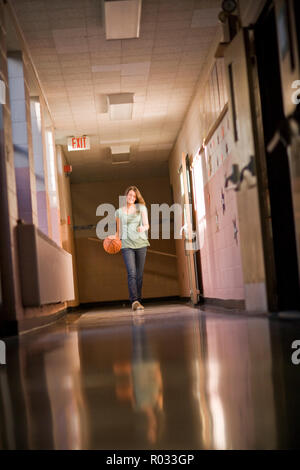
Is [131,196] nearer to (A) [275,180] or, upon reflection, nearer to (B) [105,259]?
(A) [275,180]

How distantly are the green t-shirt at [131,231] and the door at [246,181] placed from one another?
232 cm

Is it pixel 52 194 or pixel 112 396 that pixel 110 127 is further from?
pixel 112 396

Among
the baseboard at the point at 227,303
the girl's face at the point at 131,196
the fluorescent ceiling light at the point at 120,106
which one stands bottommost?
the baseboard at the point at 227,303

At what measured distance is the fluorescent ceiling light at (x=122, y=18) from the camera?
16.8 ft

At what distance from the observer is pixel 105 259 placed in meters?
14.6

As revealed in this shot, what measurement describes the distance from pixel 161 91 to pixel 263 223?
13.0 ft

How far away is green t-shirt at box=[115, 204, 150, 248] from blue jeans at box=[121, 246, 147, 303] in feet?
0.26

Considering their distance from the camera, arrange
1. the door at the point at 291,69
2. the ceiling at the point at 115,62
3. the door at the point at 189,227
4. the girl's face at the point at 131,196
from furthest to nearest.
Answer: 1. the door at the point at 189,227
2. the girl's face at the point at 131,196
3. the ceiling at the point at 115,62
4. the door at the point at 291,69

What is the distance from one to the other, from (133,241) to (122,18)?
295 cm

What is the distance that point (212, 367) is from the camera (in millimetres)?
1703

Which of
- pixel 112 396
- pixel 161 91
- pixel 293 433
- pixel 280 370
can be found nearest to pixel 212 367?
pixel 280 370

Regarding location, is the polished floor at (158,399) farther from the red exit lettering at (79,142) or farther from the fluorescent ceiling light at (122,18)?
the red exit lettering at (79,142)

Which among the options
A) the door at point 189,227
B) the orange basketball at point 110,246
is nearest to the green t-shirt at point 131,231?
the orange basketball at point 110,246

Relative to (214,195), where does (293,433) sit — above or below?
below
